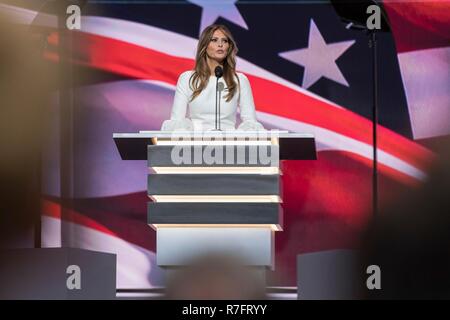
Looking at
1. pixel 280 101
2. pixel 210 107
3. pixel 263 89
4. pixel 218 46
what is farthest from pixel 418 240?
pixel 218 46

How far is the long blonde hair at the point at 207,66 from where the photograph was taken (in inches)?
263

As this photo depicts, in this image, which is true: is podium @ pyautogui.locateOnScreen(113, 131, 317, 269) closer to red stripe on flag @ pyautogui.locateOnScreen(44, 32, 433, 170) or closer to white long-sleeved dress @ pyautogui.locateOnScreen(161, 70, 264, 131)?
white long-sleeved dress @ pyautogui.locateOnScreen(161, 70, 264, 131)

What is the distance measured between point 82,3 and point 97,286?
1.96 m

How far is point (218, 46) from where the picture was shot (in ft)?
21.8

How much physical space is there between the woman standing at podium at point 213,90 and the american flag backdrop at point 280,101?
121 cm

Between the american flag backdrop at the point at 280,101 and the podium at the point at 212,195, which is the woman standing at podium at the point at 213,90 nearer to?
the podium at the point at 212,195

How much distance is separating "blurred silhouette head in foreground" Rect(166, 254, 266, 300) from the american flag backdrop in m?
1.45

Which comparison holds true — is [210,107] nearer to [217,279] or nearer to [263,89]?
[217,279]

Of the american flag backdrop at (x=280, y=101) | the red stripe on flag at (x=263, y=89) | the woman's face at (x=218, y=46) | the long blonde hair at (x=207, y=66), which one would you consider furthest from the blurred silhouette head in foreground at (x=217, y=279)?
the red stripe on flag at (x=263, y=89)

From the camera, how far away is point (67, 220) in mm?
7863

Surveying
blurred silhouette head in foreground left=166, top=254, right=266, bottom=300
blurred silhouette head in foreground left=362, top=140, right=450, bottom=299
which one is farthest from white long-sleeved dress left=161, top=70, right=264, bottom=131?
blurred silhouette head in foreground left=362, top=140, right=450, bottom=299

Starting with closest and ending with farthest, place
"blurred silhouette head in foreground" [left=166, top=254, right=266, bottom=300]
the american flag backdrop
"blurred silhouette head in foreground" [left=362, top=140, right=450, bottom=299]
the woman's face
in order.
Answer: "blurred silhouette head in foreground" [left=166, top=254, right=266, bottom=300], the woman's face, "blurred silhouette head in foreground" [left=362, top=140, right=450, bottom=299], the american flag backdrop

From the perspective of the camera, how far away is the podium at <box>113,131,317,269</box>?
6.30 meters
